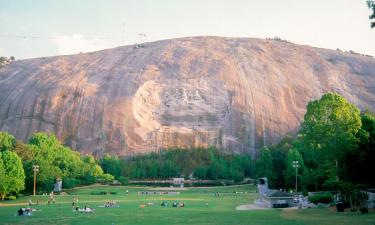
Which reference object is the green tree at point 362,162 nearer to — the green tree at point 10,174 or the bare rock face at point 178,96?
the green tree at point 10,174

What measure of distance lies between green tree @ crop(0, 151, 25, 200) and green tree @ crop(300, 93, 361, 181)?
2916 cm

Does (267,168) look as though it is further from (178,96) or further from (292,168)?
(178,96)

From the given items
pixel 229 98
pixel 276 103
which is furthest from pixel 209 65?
pixel 276 103

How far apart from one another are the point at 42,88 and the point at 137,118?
20743mm

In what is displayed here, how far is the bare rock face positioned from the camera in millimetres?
84312

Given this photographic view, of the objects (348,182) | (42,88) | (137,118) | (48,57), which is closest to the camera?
(348,182)

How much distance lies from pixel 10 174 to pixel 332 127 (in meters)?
31.7

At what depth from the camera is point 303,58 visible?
99.9 meters

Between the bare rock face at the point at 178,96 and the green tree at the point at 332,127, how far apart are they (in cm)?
4917

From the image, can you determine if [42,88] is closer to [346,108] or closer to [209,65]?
[209,65]

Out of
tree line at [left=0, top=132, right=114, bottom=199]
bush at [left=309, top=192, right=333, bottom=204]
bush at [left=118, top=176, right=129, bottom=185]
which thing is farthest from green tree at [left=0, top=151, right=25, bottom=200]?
bush at [left=309, top=192, right=333, bottom=204]

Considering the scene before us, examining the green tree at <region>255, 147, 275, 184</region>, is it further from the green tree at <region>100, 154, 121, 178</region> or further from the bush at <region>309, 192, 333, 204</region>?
the bush at <region>309, 192, 333, 204</region>

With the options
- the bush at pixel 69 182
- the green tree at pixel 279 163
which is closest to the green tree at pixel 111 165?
the bush at pixel 69 182

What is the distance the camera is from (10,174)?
47781 mm
